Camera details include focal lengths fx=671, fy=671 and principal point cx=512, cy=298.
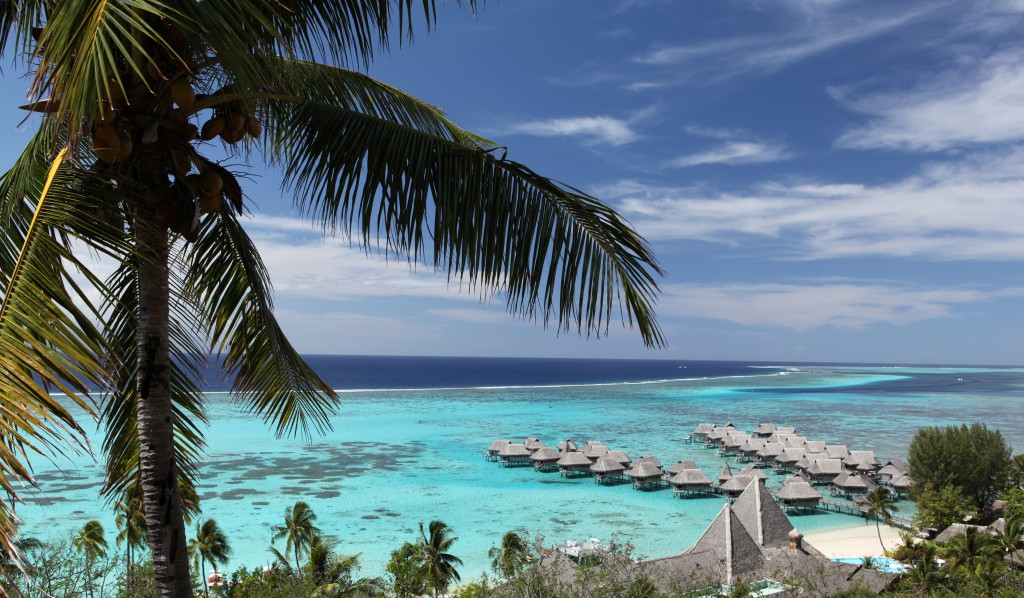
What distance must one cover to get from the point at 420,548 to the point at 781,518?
26.7 feet

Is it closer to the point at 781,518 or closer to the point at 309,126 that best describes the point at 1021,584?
the point at 781,518

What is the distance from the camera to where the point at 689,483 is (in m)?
23.7

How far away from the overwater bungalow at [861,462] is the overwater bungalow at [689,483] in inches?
237

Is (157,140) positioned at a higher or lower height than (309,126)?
lower

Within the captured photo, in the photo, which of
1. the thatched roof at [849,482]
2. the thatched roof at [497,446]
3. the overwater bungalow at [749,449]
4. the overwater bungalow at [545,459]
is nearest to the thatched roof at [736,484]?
the thatched roof at [849,482]

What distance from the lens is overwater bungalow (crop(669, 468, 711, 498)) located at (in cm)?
2380

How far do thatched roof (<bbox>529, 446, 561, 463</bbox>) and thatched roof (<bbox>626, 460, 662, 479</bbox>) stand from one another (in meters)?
4.50

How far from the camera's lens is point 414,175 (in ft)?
9.48

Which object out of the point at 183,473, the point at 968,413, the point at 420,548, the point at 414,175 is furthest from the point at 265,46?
the point at 968,413

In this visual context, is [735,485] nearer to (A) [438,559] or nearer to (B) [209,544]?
(A) [438,559]

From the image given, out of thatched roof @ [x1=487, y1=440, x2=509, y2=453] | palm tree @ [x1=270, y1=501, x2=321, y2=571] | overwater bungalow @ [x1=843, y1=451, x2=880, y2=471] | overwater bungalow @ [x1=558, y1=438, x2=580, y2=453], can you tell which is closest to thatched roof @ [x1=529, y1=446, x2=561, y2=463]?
overwater bungalow @ [x1=558, y1=438, x2=580, y2=453]

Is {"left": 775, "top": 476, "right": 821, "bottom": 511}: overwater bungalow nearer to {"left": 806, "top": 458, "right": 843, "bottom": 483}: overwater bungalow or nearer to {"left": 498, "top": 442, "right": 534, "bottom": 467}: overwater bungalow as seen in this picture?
{"left": 806, "top": 458, "right": 843, "bottom": 483}: overwater bungalow

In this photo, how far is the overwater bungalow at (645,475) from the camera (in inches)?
Answer: 981

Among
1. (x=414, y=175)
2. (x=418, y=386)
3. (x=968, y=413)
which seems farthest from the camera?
(x=418, y=386)
